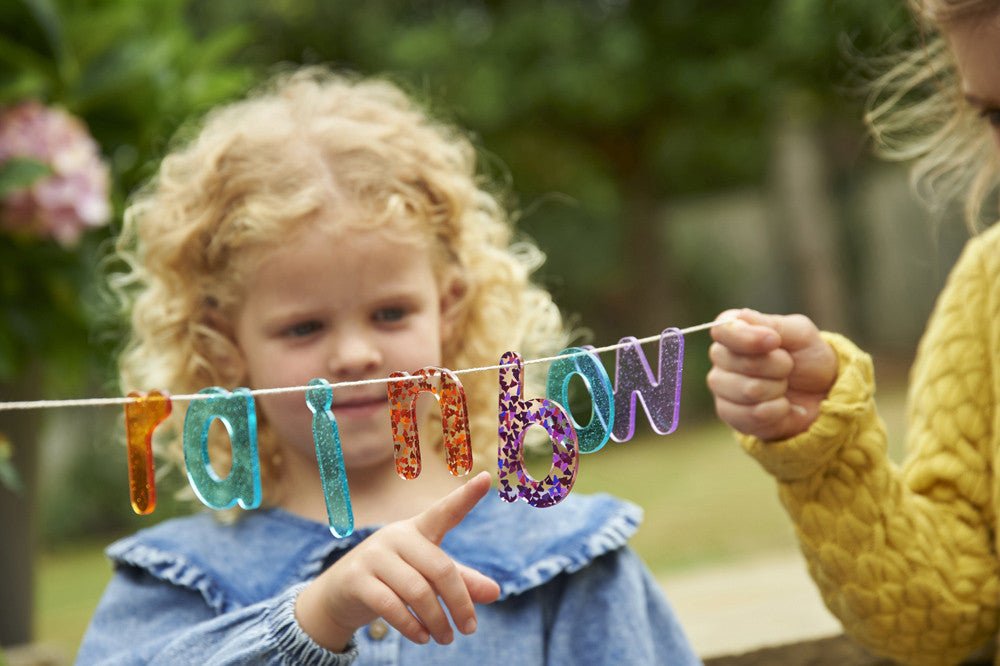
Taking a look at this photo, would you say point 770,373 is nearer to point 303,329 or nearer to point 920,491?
point 920,491

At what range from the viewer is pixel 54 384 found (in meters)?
2.83

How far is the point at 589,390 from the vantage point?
1.22 m

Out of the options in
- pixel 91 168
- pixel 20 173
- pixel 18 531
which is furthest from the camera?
pixel 18 531

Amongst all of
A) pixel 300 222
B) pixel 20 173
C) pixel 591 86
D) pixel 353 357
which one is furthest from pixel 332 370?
pixel 591 86

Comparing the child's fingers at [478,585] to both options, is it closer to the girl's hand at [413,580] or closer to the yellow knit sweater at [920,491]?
the girl's hand at [413,580]

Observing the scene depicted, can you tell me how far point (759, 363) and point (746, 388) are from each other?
0.03 meters

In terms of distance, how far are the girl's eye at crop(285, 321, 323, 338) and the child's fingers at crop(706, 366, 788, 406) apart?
19.3 inches

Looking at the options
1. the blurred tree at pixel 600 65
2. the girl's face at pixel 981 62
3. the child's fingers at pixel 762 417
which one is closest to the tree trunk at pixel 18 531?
the child's fingers at pixel 762 417

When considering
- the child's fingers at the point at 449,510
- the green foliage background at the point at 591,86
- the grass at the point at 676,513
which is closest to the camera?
the child's fingers at the point at 449,510

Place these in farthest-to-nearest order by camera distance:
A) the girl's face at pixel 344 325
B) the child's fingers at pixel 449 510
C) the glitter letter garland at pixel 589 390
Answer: the girl's face at pixel 344 325, the glitter letter garland at pixel 589 390, the child's fingers at pixel 449 510

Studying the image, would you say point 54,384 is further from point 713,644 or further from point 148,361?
point 713,644

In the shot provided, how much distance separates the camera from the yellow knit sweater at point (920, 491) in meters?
1.38

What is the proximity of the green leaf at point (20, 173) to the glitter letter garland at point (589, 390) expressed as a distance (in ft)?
4.68

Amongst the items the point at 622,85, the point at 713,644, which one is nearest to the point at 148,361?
the point at 713,644
